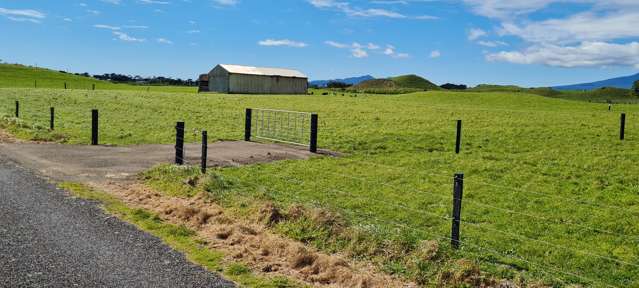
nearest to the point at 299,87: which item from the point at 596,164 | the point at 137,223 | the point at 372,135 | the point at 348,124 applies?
the point at 348,124

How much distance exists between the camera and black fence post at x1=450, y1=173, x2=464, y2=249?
26.2 ft

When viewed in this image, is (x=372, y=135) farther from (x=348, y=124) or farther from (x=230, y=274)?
(x=230, y=274)

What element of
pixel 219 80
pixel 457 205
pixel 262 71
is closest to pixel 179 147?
pixel 457 205

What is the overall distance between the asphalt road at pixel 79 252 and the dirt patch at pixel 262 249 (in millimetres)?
822

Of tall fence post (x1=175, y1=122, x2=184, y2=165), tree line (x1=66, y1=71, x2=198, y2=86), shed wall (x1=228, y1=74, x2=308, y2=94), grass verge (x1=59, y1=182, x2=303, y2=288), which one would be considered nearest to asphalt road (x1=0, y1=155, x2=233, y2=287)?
grass verge (x1=59, y1=182, x2=303, y2=288)

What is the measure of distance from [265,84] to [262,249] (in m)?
88.8

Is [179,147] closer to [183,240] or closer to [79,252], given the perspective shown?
[183,240]

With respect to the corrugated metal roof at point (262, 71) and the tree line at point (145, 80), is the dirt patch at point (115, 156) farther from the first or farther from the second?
the tree line at point (145, 80)

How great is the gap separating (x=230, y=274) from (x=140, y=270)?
→ 3.79 feet

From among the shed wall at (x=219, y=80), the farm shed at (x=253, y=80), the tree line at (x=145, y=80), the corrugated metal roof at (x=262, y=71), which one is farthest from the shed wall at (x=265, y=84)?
the tree line at (x=145, y=80)

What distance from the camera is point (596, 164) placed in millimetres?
17406

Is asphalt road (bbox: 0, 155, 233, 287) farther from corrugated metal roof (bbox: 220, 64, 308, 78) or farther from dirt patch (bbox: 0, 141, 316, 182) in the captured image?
corrugated metal roof (bbox: 220, 64, 308, 78)

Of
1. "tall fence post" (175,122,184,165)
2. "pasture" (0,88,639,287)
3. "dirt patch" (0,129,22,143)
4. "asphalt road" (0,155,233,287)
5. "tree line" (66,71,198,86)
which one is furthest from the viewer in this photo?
"tree line" (66,71,198,86)

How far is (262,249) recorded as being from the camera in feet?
26.7
